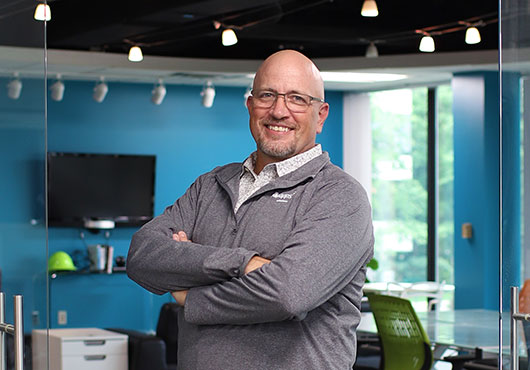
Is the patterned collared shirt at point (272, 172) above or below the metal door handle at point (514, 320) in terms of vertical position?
above

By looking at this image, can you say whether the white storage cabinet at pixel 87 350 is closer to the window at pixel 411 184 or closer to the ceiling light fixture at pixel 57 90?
the ceiling light fixture at pixel 57 90

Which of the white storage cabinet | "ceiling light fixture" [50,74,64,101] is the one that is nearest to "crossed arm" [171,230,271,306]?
the white storage cabinet

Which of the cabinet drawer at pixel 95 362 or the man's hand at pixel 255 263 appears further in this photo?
the cabinet drawer at pixel 95 362

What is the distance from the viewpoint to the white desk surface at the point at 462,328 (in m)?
5.28

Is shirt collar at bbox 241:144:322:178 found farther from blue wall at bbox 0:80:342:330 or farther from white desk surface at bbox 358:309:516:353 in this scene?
blue wall at bbox 0:80:342:330

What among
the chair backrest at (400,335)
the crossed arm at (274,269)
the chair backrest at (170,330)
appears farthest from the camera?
the chair backrest at (170,330)

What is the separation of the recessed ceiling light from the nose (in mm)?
7623

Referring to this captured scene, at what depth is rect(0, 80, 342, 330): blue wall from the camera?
408 inches

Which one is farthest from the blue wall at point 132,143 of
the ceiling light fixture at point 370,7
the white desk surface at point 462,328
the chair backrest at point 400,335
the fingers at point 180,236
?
the fingers at point 180,236

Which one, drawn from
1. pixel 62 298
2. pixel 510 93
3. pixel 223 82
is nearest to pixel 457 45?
pixel 223 82

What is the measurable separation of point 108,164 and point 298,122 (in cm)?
847

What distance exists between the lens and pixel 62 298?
1030cm

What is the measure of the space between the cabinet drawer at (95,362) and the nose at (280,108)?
4208 millimetres

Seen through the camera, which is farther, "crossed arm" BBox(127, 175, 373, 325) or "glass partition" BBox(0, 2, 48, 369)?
"glass partition" BBox(0, 2, 48, 369)
